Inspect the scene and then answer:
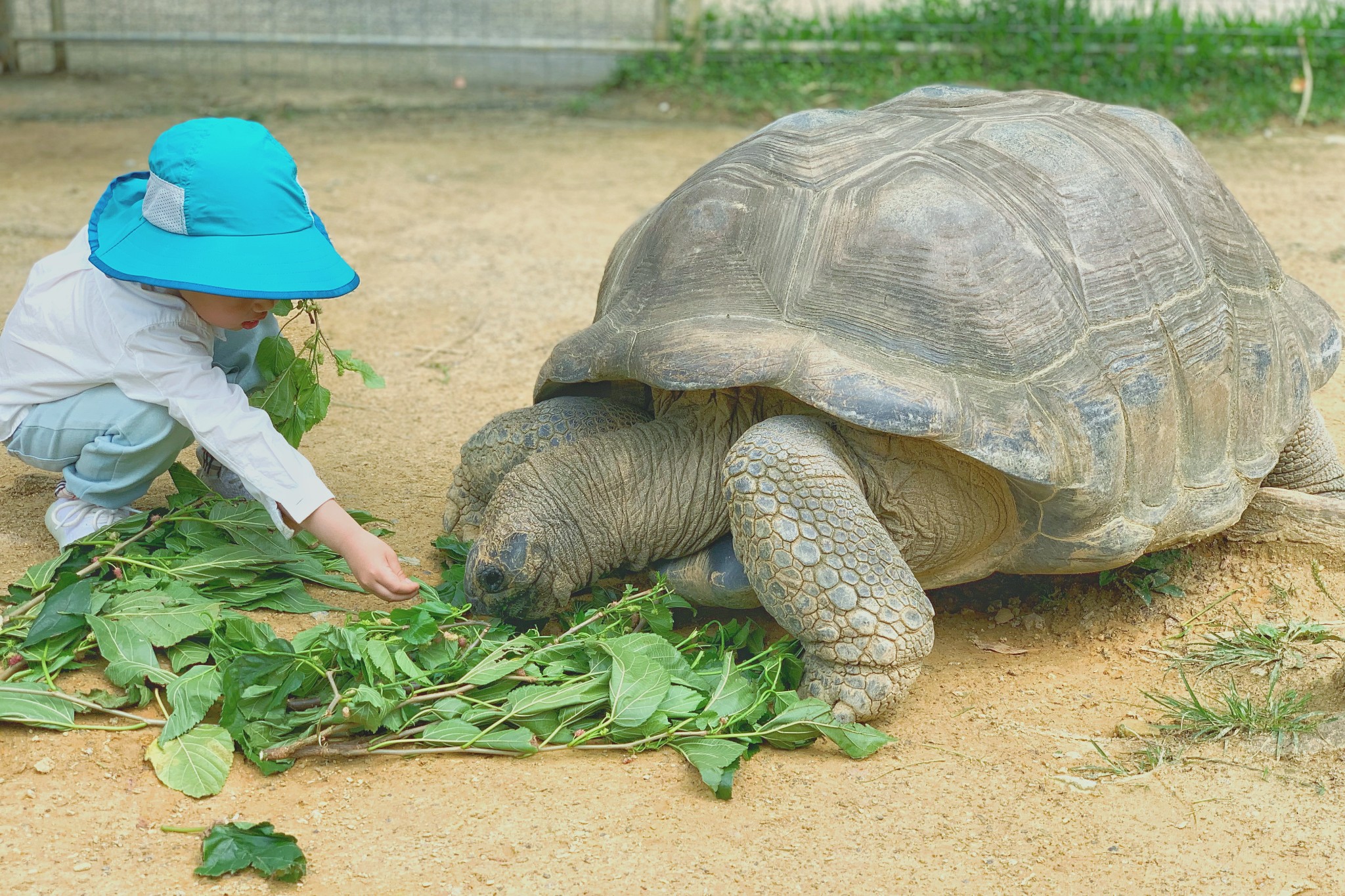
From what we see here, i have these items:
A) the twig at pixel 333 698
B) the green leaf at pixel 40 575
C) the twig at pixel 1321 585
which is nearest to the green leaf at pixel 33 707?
the green leaf at pixel 40 575

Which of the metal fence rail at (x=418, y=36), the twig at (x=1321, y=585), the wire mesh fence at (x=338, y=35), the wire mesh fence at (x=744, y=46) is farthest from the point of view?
the wire mesh fence at (x=338, y=35)

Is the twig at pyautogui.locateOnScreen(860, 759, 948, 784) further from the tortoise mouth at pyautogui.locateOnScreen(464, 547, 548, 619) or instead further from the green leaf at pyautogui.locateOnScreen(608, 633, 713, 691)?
the tortoise mouth at pyautogui.locateOnScreen(464, 547, 548, 619)


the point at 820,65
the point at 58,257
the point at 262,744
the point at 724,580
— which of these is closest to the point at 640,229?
the point at 724,580

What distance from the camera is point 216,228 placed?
8.75 feet

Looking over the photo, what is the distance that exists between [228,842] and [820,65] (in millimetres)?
7851

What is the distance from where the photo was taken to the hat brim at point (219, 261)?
8.61ft

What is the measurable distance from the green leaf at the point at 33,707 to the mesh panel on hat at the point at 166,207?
37.3 inches

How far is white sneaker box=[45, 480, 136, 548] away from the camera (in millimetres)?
3057

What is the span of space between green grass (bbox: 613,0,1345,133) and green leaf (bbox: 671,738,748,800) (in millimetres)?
6565

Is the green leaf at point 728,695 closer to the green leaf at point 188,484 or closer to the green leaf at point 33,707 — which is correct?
the green leaf at point 33,707

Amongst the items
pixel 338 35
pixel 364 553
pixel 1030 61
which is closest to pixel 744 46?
pixel 1030 61

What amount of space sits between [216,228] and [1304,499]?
2.77 meters

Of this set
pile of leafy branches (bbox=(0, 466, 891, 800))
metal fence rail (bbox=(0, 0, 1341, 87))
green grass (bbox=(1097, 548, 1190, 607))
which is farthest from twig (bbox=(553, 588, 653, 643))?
metal fence rail (bbox=(0, 0, 1341, 87))

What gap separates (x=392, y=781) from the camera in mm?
2385
